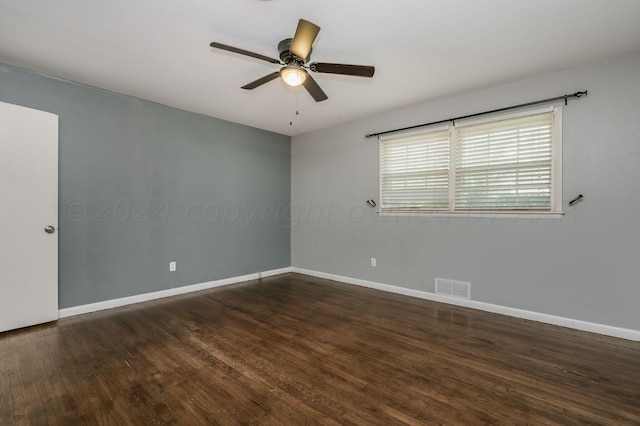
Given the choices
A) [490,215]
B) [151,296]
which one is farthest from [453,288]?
[151,296]

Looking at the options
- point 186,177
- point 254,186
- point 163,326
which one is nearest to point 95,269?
point 163,326

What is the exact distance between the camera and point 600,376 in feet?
6.83

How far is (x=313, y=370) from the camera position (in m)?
2.16

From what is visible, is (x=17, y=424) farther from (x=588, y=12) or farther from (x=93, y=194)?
(x=588, y=12)

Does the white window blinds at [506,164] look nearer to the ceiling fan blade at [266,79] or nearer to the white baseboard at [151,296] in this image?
the ceiling fan blade at [266,79]

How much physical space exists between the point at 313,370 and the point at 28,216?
314cm

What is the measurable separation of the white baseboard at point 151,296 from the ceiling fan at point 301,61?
294 cm

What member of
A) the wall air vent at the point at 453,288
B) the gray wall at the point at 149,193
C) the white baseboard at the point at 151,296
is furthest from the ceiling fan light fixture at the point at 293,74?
the white baseboard at the point at 151,296

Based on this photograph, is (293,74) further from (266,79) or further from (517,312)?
(517,312)

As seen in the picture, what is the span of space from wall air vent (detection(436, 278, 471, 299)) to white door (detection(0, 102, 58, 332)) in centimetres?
436

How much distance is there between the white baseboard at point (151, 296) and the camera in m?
3.26

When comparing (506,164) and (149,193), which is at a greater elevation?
(506,164)

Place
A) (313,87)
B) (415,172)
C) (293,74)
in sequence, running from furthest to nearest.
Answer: (415,172) < (313,87) < (293,74)

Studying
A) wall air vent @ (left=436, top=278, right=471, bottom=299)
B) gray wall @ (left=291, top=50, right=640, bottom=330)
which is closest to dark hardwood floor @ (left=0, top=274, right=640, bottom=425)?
wall air vent @ (left=436, top=278, right=471, bottom=299)
